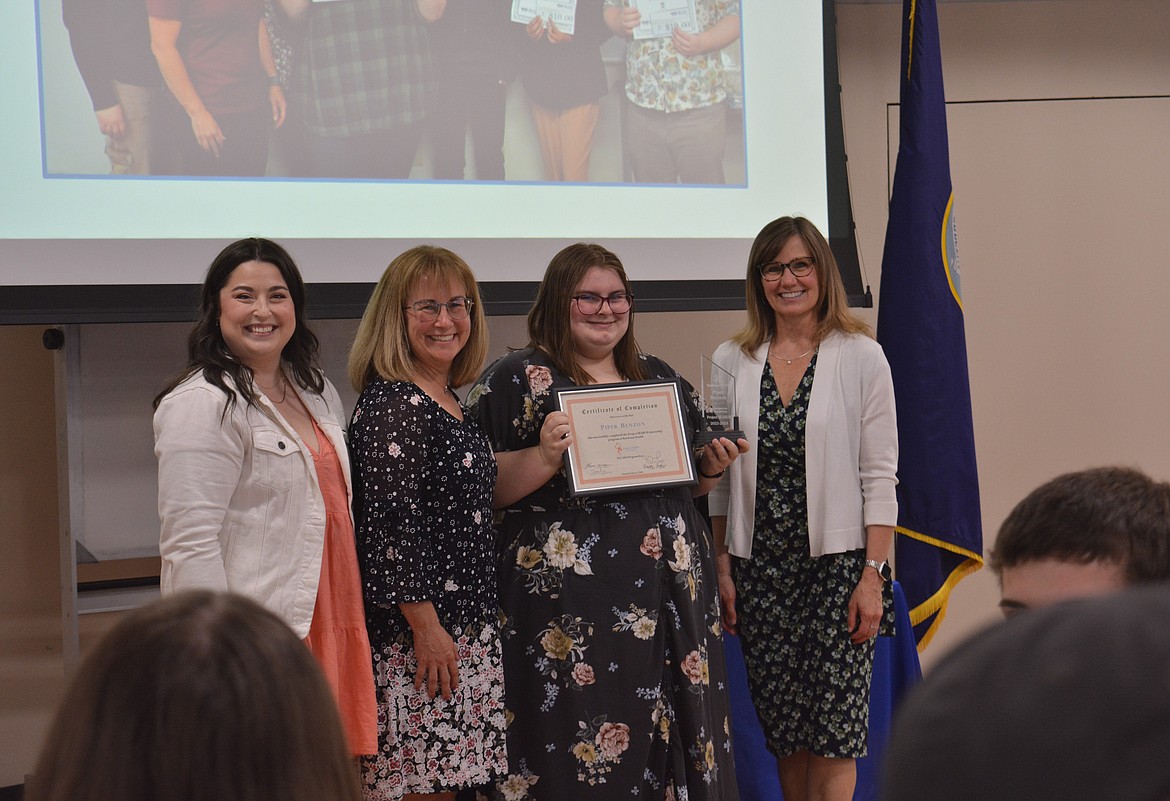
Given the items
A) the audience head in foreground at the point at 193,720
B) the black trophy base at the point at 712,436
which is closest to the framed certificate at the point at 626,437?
the black trophy base at the point at 712,436

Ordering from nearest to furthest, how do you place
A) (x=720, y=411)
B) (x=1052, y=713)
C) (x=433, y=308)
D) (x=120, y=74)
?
1. (x=1052, y=713)
2. (x=433, y=308)
3. (x=720, y=411)
4. (x=120, y=74)

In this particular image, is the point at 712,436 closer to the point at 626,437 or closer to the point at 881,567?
the point at 626,437

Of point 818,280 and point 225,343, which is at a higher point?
point 818,280

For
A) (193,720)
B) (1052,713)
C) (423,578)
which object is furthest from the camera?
(423,578)

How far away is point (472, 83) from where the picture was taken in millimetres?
3182

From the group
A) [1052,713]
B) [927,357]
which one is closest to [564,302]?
[927,357]

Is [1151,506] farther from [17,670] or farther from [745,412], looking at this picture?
[17,670]

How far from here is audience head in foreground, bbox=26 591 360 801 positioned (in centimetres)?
61

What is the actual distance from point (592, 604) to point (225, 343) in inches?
36.7

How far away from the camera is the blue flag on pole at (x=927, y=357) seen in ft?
10.5

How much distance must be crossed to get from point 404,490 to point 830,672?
1.10 metres

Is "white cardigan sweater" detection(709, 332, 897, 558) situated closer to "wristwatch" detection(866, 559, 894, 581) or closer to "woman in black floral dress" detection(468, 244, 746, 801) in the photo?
"wristwatch" detection(866, 559, 894, 581)

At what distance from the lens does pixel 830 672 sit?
8.38 feet

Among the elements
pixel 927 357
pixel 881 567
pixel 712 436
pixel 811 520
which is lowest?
pixel 881 567
